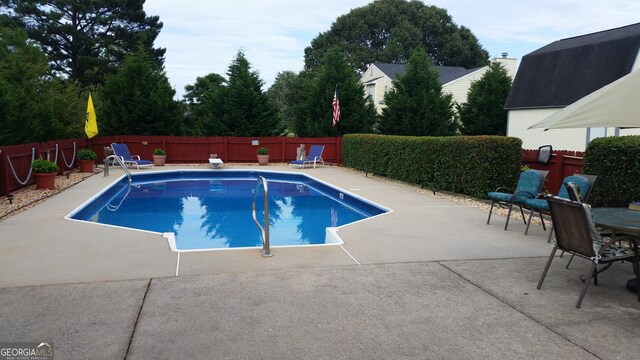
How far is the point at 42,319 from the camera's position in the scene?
129 inches

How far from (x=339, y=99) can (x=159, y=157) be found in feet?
28.8

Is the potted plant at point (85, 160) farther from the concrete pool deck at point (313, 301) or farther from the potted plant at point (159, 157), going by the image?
the concrete pool deck at point (313, 301)

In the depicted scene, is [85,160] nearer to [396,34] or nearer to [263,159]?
[263,159]

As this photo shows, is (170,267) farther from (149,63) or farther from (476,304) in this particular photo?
(149,63)

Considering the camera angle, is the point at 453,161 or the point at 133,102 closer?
the point at 453,161

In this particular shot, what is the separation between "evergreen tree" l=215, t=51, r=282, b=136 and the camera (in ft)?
68.0

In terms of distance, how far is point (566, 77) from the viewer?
19.2m

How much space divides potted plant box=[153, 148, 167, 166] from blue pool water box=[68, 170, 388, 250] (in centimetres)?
231

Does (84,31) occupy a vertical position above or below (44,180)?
above

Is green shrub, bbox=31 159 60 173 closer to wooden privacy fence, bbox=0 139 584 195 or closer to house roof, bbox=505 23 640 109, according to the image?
wooden privacy fence, bbox=0 139 584 195

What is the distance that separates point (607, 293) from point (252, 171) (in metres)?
14.5

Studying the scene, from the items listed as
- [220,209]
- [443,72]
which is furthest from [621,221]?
[443,72]

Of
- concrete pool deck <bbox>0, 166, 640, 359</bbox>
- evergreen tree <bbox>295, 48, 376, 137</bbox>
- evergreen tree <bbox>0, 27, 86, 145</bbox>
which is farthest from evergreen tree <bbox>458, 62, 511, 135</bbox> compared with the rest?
concrete pool deck <bbox>0, 166, 640, 359</bbox>

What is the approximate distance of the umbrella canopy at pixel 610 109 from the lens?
3.48 metres
